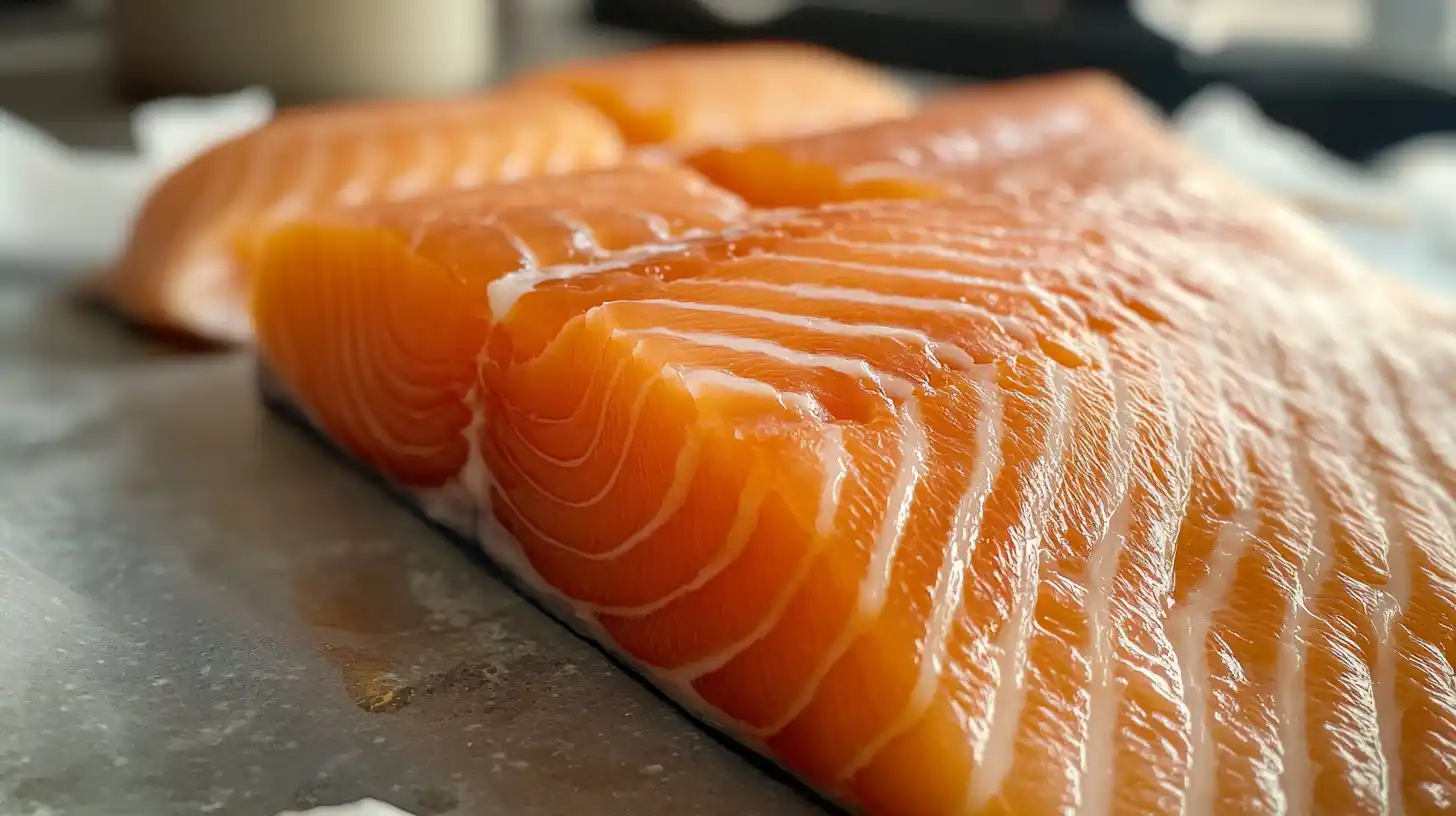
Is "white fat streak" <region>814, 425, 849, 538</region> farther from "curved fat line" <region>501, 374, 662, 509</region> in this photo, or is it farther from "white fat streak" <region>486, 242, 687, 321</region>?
"white fat streak" <region>486, 242, 687, 321</region>

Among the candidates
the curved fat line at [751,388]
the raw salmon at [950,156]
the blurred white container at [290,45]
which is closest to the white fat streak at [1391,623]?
the curved fat line at [751,388]

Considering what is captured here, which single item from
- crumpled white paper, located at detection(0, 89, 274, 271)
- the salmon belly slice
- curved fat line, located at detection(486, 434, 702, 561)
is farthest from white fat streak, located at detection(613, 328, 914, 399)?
crumpled white paper, located at detection(0, 89, 274, 271)

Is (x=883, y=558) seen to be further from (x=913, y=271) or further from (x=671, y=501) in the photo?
(x=913, y=271)

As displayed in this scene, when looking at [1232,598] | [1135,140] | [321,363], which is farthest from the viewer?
[1135,140]

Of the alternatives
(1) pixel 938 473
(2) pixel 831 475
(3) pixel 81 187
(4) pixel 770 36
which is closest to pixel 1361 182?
(4) pixel 770 36

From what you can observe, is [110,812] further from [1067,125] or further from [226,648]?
[1067,125]

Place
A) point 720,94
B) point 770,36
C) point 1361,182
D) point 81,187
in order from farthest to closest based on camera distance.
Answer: point 770,36
point 1361,182
point 720,94
point 81,187

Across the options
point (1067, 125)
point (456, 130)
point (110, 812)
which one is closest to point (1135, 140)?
point (1067, 125)
